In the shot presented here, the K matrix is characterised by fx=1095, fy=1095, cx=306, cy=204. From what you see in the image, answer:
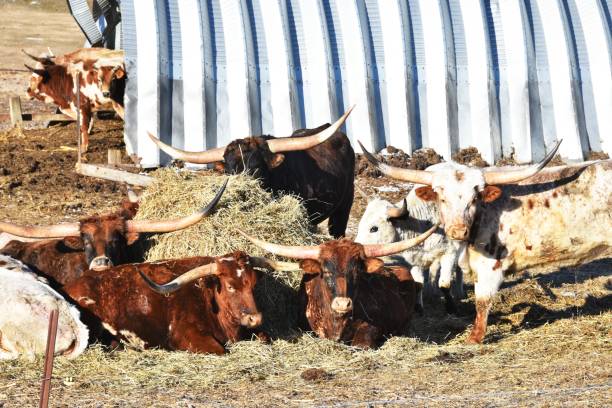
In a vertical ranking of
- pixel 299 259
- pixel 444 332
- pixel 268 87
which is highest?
A: pixel 268 87

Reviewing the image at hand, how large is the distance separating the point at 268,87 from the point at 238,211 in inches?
246

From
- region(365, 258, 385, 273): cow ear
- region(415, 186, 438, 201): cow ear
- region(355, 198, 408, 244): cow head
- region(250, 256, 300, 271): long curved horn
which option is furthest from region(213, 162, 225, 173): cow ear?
region(365, 258, 385, 273): cow ear

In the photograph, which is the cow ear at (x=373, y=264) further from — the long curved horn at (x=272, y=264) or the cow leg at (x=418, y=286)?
the cow leg at (x=418, y=286)

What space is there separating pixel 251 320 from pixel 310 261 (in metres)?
0.71

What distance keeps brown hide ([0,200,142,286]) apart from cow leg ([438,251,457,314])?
2.71 m

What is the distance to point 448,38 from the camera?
1581 centimetres

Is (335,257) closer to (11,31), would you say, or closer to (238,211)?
(238,211)

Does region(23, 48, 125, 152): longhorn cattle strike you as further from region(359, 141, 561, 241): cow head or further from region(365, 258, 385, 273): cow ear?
region(365, 258, 385, 273): cow ear

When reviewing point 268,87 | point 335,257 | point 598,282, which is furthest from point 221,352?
point 268,87

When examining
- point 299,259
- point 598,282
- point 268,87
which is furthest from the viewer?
point 268,87

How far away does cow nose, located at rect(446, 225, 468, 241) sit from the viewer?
8438 millimetres

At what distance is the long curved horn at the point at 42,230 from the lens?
29.8 feet

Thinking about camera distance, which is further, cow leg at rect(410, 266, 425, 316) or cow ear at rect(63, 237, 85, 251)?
cow leg at rect(410, 266, 425, 316)

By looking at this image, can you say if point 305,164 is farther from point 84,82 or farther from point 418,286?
point 84,82
